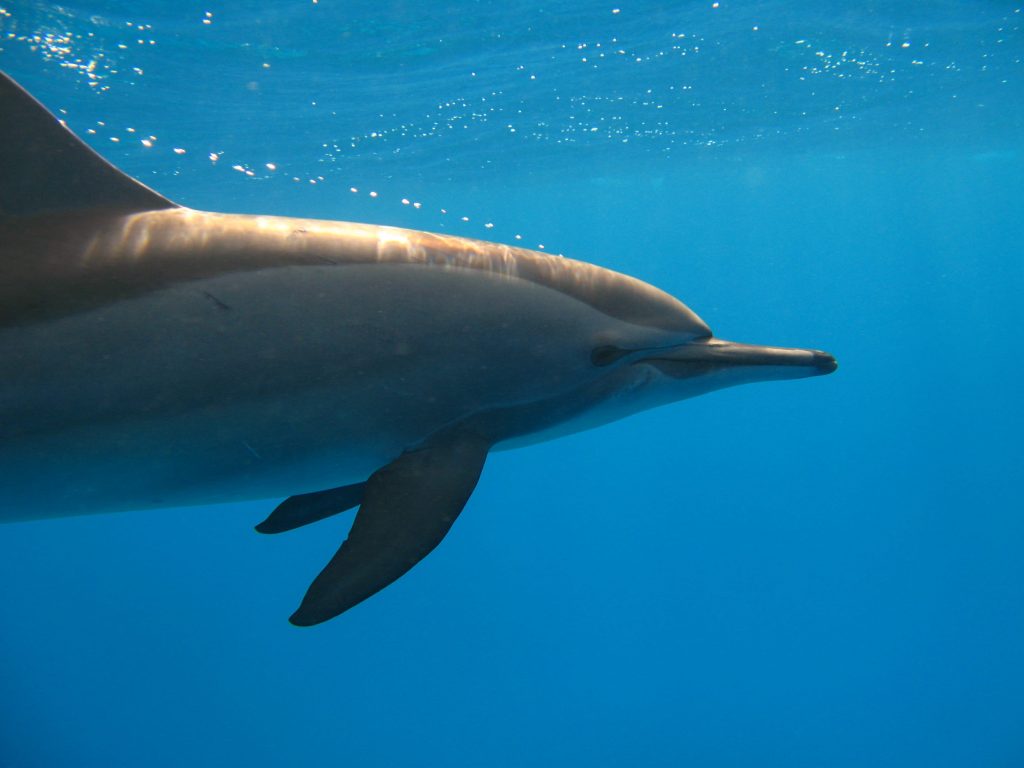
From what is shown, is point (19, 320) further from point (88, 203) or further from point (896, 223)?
point (896, 223)

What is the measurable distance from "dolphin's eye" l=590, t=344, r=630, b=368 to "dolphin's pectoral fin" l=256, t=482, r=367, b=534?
121 centimetres

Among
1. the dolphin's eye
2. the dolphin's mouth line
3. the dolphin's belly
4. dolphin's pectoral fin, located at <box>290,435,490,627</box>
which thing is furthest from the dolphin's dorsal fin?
the dolphin's mouth line

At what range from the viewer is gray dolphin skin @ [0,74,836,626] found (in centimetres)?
246

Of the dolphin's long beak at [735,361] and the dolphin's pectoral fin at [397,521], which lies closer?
the dolphin's pectoral fin at [397,521]

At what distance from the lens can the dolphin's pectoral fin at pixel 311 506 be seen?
11.4 feet

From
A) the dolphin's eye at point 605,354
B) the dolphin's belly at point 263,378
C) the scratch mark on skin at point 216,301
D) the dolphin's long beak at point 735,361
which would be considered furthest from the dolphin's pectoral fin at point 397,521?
the dolphin's long beak at point 735,361

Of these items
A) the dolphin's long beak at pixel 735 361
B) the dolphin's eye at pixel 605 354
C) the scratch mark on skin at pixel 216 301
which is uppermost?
the dolphin's long beak at pixel 735 361

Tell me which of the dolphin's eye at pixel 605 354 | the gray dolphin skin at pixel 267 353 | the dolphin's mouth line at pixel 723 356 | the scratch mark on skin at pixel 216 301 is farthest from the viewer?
the dolphin's mouth line at pixel 723 356

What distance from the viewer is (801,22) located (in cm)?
1369

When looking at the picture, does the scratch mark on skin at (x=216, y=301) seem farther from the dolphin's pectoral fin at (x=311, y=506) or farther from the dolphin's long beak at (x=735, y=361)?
the dolphin's long beak at (x=735, y=361)

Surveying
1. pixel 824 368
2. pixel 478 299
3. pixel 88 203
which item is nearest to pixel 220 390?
pixel 88 203

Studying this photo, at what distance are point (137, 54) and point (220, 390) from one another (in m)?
11.6

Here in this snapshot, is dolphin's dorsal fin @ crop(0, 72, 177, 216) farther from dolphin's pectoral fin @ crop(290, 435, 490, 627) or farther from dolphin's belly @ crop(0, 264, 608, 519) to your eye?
dolphin's pectoral fin @ crop(290, 435, 490, 627)

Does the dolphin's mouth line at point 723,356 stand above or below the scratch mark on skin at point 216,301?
above
